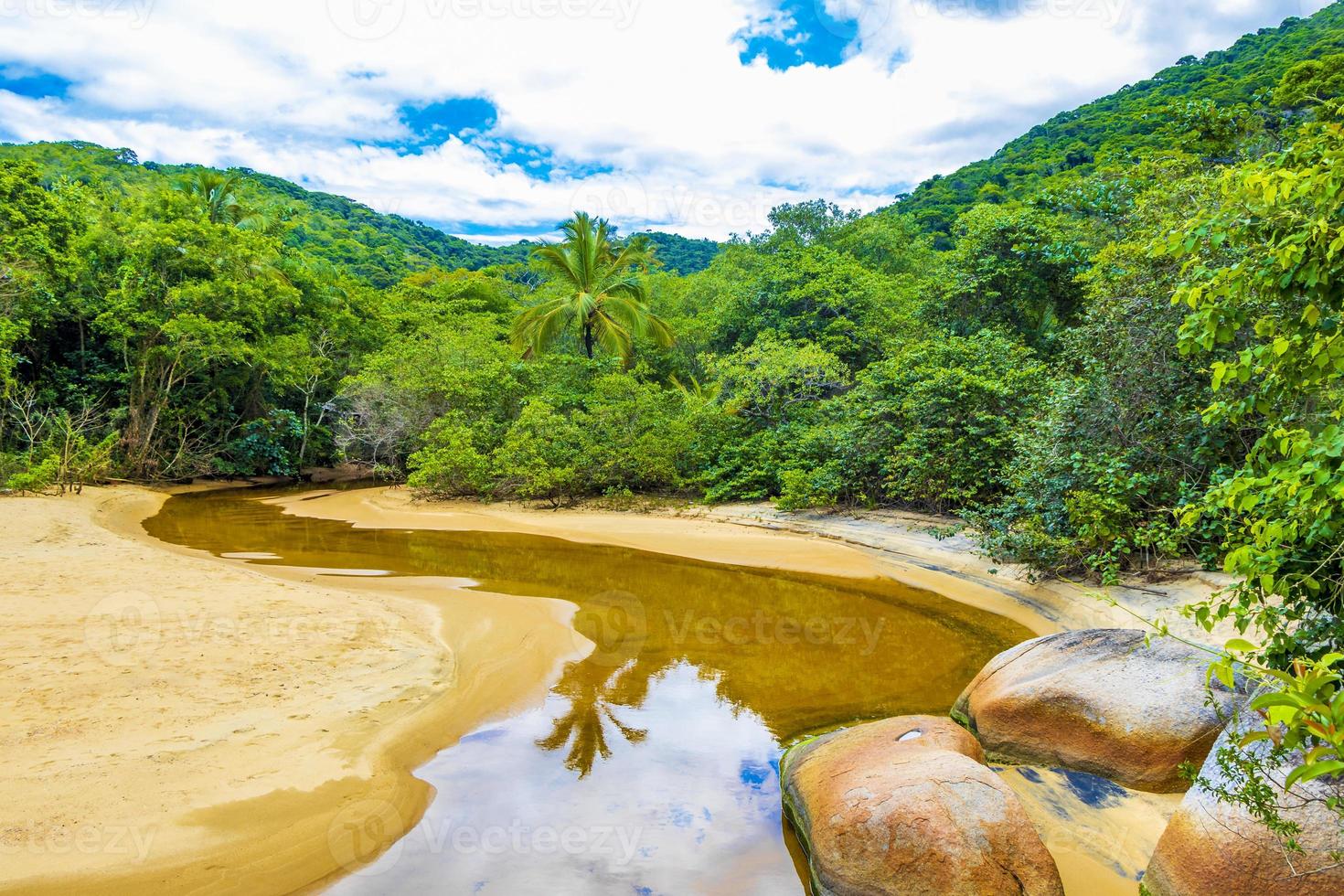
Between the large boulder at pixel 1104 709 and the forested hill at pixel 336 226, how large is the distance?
26772 millimetres

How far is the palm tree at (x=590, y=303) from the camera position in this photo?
75.8 ft

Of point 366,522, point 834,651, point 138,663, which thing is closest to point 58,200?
point 366,522

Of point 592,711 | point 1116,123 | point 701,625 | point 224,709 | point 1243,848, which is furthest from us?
point 1116,123

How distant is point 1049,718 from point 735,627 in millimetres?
4273

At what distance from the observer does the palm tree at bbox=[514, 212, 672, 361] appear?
23094 mm

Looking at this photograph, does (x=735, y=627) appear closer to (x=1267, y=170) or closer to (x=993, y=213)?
(x=1267, y=170)

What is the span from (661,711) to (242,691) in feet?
11.9

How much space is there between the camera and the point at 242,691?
5.98m

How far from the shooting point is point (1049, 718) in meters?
5.25

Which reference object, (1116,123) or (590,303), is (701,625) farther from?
(1116,123)

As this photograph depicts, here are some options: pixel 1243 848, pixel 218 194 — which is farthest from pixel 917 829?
pixel 218 194

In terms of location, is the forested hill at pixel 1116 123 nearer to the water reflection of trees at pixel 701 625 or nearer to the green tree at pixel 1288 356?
the water reflection of trees at pixel 701 625

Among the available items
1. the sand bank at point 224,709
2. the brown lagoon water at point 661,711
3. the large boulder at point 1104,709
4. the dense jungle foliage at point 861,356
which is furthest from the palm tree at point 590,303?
the large boulder at point 1104,709

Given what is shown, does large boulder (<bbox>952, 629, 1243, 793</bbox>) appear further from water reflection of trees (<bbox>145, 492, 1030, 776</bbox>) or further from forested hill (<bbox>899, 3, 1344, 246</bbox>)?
forested hill (<bbox>899, 3, 1344, 246</bbox>)
